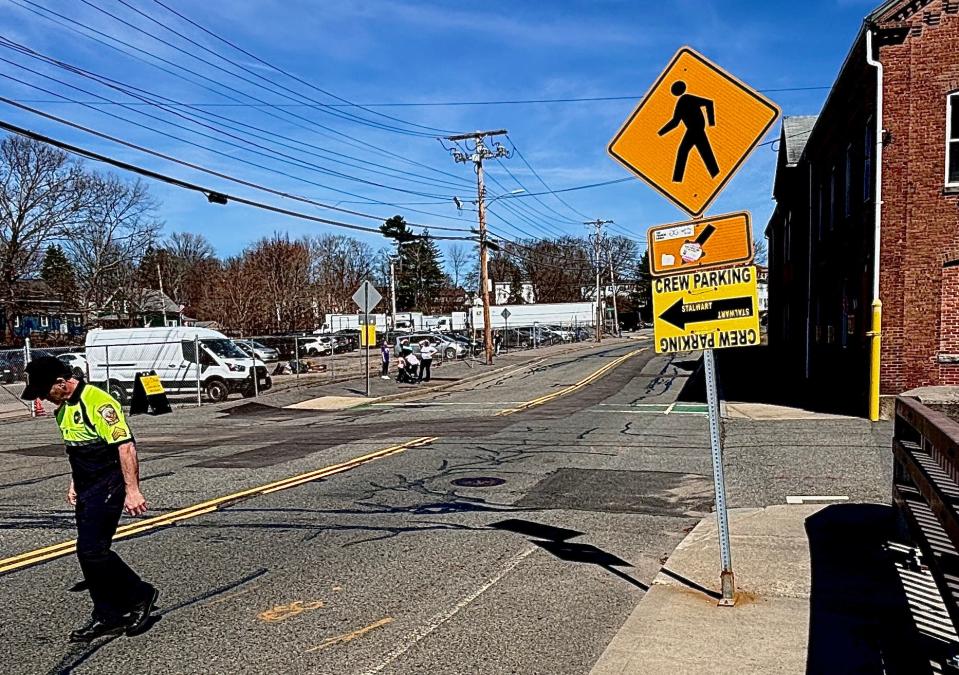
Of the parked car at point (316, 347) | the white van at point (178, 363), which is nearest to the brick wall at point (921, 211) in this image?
the white van at point (178, 363)

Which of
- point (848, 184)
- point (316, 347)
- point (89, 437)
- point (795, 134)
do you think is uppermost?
point (795, 134)

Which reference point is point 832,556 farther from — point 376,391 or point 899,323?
point 376,391

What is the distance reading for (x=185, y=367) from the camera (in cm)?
2617

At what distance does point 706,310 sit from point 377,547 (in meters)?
3.73

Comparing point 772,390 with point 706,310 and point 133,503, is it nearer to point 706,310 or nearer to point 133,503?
point 706,310

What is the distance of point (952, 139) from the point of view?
55.1 feet

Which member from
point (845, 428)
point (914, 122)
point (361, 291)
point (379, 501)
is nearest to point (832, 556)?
point (379, 501)

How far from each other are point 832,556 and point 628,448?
6.81 m

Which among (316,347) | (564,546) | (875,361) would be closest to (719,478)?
(564,546)

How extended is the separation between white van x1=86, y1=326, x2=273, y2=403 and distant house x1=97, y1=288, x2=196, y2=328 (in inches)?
1366

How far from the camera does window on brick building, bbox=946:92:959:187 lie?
16703 mm

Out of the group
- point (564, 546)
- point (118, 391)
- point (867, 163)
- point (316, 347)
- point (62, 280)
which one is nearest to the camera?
point (564, 546)

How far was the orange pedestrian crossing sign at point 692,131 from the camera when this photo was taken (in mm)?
4988

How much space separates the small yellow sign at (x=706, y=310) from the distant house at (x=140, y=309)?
60.7 m
